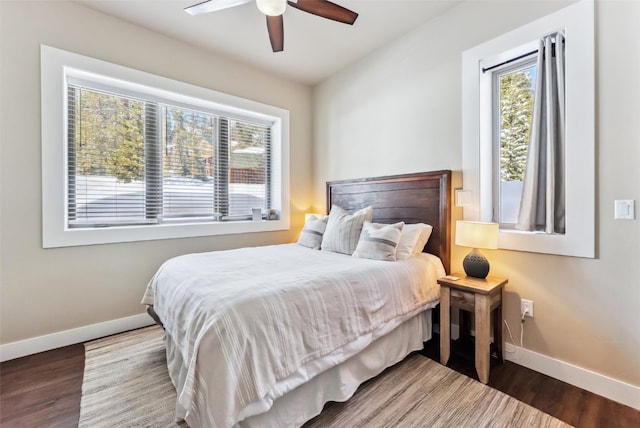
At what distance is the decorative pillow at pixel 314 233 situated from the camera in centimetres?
301

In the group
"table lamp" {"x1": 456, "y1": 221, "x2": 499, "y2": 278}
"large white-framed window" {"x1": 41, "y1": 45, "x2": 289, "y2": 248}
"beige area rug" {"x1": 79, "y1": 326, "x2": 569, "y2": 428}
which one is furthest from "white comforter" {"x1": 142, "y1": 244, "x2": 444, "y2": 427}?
"large white-framed window" {"x1": 41, "y1": 45, "x2": 289, "y2": 248}

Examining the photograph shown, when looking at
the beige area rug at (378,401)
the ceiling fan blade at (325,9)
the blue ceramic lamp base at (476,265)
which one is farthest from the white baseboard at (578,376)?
the ceiling fan blade at (325,9)

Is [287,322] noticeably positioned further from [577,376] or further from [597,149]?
[597,149]

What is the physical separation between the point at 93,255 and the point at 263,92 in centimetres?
268

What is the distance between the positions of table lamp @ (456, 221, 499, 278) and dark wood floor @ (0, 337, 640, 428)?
0.72 m

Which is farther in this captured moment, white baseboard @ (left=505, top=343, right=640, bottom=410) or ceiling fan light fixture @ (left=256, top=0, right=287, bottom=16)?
ceiling fan light fixture @ (left=256, top=0, right=287, bottom=16)

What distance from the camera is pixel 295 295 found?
59.4 inches

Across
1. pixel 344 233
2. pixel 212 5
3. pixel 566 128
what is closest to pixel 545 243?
pixel 566 128

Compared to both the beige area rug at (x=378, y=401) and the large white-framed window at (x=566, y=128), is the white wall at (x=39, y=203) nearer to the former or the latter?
the beige area rug at (x=378, y=401)

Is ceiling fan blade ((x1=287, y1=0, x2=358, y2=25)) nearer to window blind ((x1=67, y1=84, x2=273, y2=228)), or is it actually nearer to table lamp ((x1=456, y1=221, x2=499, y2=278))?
table lamp ((x1=456, y1=221, x2=499, y2=278))

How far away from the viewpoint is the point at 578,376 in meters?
1.83

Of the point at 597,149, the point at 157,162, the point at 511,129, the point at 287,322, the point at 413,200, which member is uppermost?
the point at 511,129

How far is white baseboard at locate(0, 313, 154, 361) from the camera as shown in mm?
2188

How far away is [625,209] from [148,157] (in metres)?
3.98
